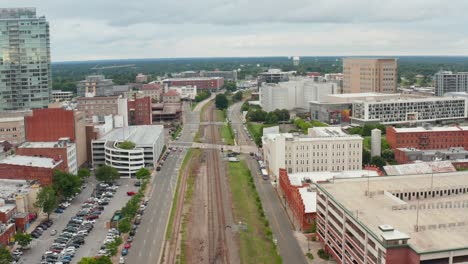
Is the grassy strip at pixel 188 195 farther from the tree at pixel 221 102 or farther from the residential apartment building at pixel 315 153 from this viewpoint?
the tree at pixel 221 102

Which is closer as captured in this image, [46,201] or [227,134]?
[46,201]

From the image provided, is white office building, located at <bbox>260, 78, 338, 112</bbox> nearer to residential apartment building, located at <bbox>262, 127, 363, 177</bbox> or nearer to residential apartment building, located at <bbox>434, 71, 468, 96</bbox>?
residential apartment building, located at <bbox>434, 71, 468, 96</bbox>

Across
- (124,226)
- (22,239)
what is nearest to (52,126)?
(22,239)

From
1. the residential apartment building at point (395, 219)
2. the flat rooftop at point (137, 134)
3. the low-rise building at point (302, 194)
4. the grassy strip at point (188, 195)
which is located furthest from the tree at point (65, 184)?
the residential apartment building at point (395, 219)

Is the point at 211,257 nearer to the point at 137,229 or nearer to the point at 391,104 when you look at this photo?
the point at 137,229

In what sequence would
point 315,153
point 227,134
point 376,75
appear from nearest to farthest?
point 315,153
point 227,134
point 376,75

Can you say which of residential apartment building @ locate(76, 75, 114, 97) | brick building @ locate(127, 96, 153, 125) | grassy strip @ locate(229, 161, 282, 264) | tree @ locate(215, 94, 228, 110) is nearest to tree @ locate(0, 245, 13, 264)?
grassy strip @ locate(229, 161, 282, 264)

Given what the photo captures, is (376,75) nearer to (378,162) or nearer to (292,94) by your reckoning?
(292,94)
